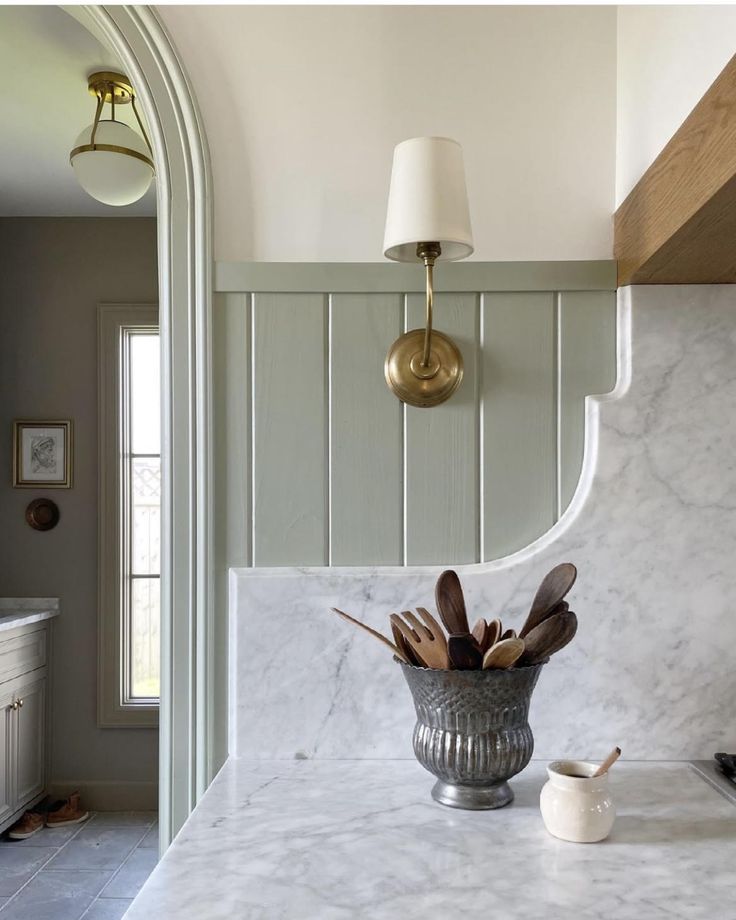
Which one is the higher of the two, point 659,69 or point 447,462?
point 659,69

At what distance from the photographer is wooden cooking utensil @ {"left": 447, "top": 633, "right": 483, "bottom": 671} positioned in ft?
3.52

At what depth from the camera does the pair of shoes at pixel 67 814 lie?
3.27 metres

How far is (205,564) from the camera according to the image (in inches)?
53.1

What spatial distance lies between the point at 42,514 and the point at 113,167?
6.10ft

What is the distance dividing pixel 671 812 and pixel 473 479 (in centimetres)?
57

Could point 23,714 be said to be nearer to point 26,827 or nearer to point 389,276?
point 26,827

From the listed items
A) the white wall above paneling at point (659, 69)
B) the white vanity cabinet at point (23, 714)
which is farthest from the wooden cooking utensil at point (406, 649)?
the white vanity cabinet at point (23, 714)

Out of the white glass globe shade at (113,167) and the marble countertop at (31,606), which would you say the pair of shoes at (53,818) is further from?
the white glass globe shade at (113,167)

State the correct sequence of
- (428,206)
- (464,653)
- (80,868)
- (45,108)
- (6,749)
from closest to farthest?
(464,653) → (428,206) → (45,108) → (80,868) → (6,749)

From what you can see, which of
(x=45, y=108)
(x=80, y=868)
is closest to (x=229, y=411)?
(x=45, y=108)

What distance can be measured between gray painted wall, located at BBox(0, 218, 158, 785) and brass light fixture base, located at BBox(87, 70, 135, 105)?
111 centimetres

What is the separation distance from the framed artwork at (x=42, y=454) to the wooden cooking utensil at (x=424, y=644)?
2731 millimetres

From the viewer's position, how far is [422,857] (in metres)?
0.98

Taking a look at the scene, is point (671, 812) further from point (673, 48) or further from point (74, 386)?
point (74, 386)
